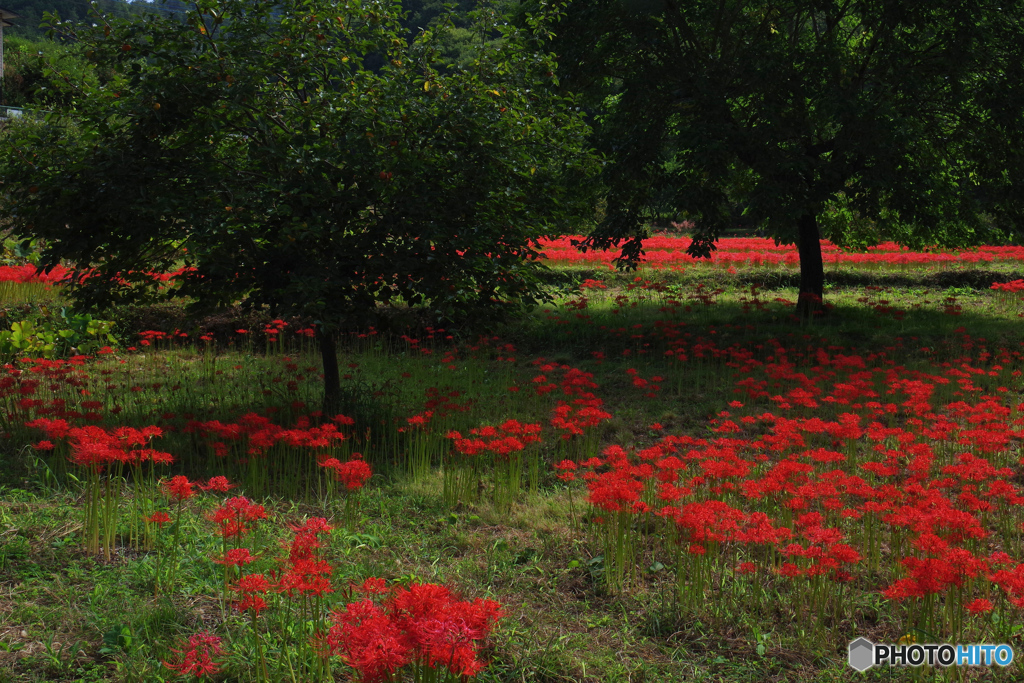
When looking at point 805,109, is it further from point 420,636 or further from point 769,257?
point 420,636

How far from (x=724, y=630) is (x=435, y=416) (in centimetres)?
364

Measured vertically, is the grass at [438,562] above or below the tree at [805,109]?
below

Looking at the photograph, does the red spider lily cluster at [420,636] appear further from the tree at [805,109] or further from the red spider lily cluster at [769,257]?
the red spider lily cluster at [769,257]

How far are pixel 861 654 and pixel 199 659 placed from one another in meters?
2.88

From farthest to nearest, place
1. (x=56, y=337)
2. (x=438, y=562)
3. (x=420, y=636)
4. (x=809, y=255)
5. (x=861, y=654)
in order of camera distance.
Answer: (x=809, y=255), (x=56, y=337), (x=438, y=562), (x=861, y=654), (x=420, y=636)

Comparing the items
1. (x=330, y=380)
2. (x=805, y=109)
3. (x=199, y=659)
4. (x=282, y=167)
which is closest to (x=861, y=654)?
(x=199, y=659)

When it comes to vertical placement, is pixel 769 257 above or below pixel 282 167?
below

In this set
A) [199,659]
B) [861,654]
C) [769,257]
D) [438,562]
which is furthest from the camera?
[769,257]

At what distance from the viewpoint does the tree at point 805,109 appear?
1027cm

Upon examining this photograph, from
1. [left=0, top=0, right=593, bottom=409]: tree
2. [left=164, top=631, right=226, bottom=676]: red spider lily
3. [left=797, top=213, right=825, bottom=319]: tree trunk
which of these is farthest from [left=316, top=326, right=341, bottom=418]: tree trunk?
[left=797, top=213, right=825, bottom=319]: tree trunk

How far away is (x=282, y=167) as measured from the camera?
6328 mm

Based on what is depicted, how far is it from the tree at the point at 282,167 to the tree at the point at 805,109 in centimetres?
482

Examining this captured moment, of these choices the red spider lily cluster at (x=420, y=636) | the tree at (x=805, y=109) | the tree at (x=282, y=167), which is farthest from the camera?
the tree at (x=805, y=109)

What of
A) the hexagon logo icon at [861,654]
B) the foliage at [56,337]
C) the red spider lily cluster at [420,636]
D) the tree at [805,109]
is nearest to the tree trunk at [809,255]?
the tree at [805,109]
